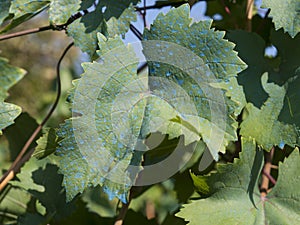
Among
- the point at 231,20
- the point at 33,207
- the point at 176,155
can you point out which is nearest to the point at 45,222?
the point at 33,207

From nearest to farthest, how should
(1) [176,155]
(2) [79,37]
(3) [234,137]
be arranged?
1. (3) [234,137]
2. (2) [79,37]
3. (1) [176,155]

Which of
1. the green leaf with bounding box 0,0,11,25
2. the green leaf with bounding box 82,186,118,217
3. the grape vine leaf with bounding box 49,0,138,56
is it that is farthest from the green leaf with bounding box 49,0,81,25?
the green leaf with bounding box 82,186,118,217

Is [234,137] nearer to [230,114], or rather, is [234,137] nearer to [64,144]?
[230,114]

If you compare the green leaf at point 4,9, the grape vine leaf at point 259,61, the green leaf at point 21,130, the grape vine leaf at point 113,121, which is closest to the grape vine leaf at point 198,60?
the grape vine leaf at point 113,121

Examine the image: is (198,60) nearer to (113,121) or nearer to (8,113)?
(113,121)

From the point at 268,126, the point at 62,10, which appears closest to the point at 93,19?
the point at 62,10

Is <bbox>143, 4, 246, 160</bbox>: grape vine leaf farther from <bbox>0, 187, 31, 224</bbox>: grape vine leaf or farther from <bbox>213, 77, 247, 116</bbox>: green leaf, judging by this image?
<bbox>0, 187, 31, 224</bbox>: grape vine leaf
